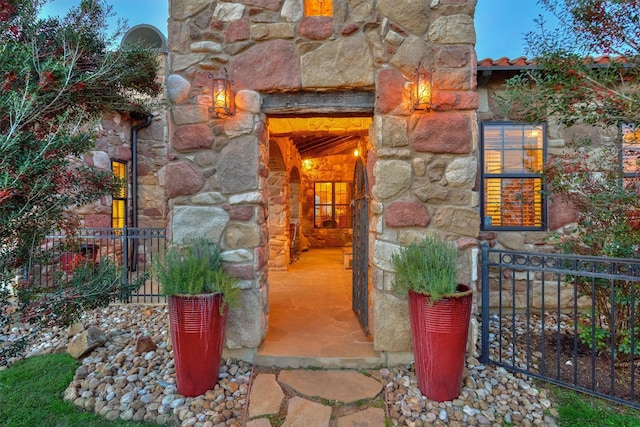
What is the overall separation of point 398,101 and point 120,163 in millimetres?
5581

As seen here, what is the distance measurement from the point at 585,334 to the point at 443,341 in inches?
56.5

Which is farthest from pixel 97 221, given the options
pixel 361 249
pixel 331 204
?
pixel 331 204

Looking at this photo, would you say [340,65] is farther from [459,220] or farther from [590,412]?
[590,412]

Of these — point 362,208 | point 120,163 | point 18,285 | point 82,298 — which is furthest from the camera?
point 120,163

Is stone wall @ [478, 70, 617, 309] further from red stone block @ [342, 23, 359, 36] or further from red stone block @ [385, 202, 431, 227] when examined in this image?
red stone block @ [342, 23, 359, 36]

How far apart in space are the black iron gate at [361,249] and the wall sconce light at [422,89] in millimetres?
820

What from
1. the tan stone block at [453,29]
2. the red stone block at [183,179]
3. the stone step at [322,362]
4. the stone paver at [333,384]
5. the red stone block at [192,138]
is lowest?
the stone paver at [333,384]

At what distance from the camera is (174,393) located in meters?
2.31

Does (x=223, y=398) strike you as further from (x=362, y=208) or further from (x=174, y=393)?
(x=362, y=208)

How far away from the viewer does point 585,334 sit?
262 centimetres

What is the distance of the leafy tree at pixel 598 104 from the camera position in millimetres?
2213

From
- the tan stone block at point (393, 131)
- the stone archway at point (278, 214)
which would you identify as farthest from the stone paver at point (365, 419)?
the stone archway at point (278, 214)

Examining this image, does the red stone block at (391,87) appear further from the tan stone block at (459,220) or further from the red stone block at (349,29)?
the tan stone block at (459,220)

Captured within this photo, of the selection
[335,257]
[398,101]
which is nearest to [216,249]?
[398,101]
